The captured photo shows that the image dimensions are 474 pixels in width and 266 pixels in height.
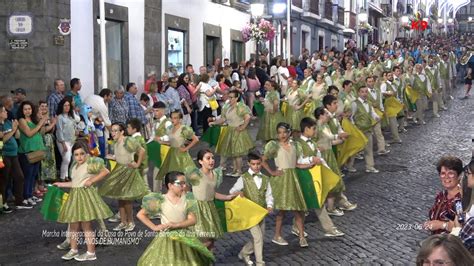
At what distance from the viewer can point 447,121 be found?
20.8 m

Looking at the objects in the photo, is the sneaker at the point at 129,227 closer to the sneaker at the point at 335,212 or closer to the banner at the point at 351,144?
the sneaker at the point at 335,212

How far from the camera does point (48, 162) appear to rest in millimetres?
11461

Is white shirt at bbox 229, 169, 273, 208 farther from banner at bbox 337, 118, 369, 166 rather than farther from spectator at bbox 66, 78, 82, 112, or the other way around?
spectator at bbox 66, 78, 82, 112

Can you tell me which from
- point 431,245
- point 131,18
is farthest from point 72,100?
point 431,245

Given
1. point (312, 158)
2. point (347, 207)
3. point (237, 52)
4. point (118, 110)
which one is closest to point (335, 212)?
point (347, 207)

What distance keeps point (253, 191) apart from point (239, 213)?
0.98 ft

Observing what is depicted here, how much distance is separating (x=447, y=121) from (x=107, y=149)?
1100 cm

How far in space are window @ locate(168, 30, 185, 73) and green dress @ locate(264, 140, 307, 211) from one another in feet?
38.8

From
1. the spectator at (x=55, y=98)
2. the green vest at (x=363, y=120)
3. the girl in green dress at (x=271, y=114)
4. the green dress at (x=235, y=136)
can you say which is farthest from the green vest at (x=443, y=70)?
the spectator at (x=55, y=98)

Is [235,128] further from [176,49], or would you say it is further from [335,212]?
[176,49]

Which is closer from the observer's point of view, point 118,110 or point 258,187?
point 258,187

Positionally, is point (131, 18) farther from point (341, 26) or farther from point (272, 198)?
point (341, 26)

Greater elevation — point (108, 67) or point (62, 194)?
point (108, 67)

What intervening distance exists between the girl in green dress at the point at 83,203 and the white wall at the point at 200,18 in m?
11.6
